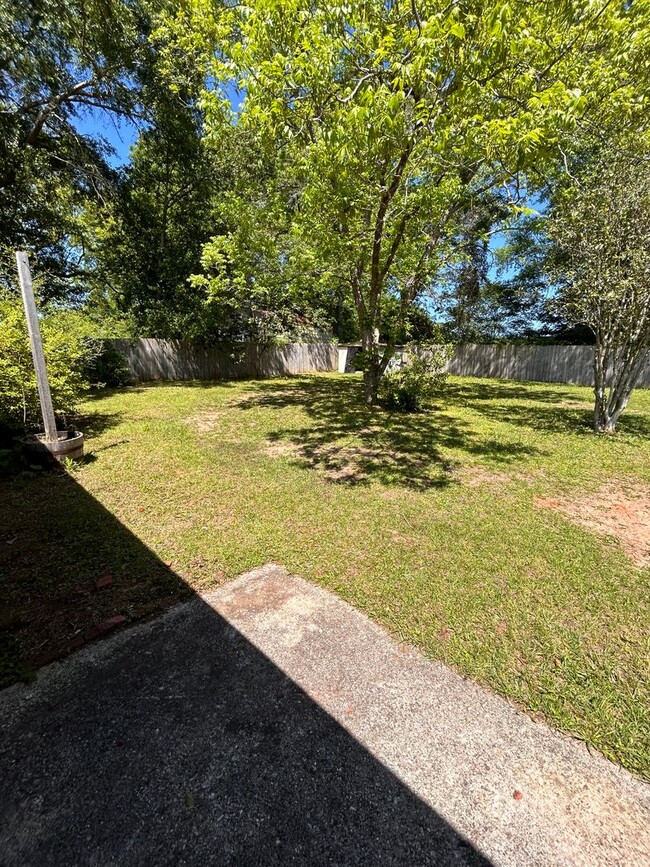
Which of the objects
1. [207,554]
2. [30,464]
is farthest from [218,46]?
[207,554]

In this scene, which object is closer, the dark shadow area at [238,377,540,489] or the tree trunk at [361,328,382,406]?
the dark shadow area at [238,377,540,489]

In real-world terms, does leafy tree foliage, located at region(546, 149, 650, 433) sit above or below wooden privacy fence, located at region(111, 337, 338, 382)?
above

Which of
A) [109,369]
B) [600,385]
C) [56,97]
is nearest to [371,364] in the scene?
[600,385]

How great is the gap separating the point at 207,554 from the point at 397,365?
725 centimetres

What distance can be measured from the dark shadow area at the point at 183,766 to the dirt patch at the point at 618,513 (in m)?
2.79

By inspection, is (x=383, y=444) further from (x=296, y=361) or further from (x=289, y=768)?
(x=296, y=361)

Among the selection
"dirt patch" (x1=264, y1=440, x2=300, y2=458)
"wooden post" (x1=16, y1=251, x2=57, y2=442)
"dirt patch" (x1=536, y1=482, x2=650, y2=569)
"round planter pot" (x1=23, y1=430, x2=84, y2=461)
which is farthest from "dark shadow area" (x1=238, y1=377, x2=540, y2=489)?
"wooden post" (x1=16, y1=251, x2=57, y2=442)

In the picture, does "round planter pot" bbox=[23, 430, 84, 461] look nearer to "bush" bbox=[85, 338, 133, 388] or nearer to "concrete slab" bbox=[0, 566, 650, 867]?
"concrete slab" bbox=[0, 566, 650, 867]

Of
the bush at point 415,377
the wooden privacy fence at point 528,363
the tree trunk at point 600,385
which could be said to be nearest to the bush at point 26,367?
the bush at point 415,377

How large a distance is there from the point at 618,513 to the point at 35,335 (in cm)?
631

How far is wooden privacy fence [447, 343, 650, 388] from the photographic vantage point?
1412 cm

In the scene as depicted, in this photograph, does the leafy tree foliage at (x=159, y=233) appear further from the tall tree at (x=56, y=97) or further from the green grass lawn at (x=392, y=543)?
the green grass lawn at (x=392, y=543)

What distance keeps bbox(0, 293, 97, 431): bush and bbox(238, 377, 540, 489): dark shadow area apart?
293 cm

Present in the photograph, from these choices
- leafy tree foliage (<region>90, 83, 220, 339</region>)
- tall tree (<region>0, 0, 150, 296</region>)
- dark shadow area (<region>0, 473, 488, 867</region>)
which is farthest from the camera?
leafy tree foliage (<region>90, 83, 220, 339</region>)
